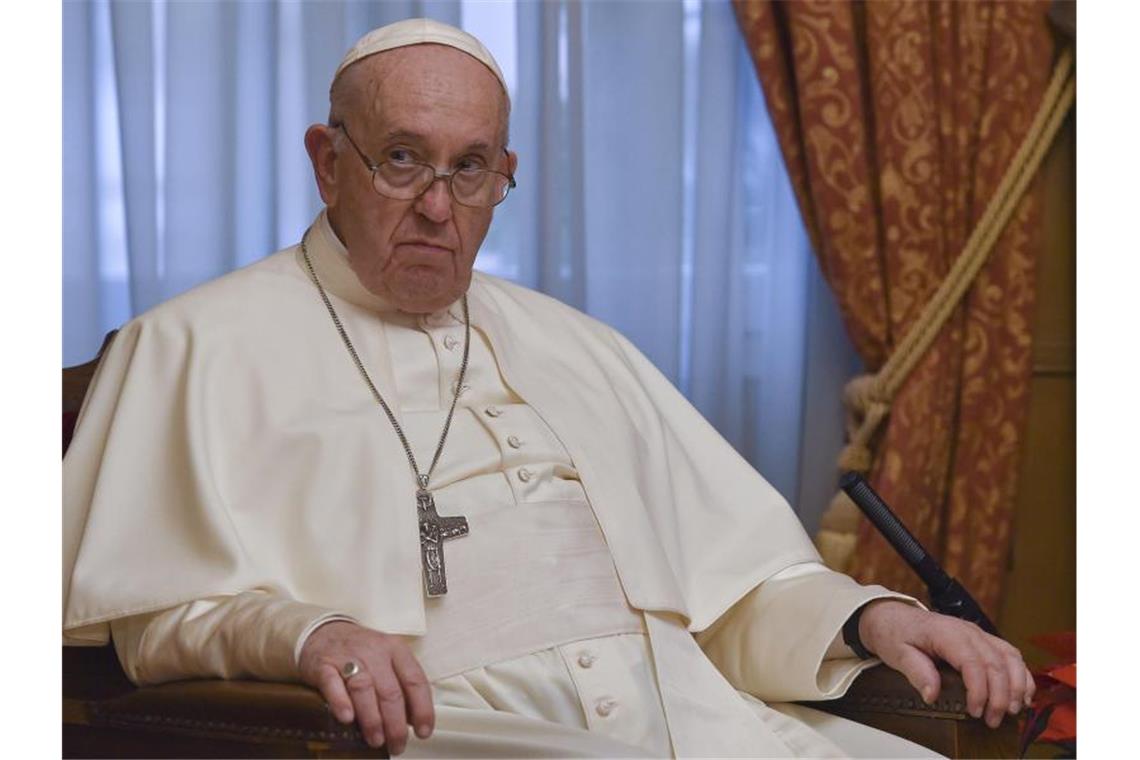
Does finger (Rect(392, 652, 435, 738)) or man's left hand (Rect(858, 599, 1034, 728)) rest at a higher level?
finger (Rect(392, 652, 435, 738))

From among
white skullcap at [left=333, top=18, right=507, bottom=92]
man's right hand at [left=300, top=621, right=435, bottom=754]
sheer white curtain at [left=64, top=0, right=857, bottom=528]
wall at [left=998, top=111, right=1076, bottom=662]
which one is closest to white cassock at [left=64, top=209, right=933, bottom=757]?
man's right hand at [left=300, top=621, right=435, bottom=754]

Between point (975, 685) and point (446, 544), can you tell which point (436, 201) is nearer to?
point (446, 544)

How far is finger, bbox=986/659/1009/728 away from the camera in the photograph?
231 cm

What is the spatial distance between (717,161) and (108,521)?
2268 millimetres

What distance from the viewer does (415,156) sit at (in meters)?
2.59

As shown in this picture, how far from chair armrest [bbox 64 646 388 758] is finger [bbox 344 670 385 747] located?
1cm

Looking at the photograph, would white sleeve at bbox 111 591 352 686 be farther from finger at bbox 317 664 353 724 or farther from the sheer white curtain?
the sheer white curtain

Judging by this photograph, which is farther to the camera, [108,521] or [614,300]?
→ [614,300]

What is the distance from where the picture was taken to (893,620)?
247cm

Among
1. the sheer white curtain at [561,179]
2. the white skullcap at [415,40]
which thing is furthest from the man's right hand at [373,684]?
the sheer white curtain at [561,179]

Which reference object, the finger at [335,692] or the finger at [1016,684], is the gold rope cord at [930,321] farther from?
the finger at [335,692]

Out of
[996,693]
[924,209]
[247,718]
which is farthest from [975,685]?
[924,209]

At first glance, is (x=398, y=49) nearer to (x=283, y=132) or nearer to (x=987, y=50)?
(x=283, y=132)

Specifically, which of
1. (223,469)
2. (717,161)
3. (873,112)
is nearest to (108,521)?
(223,469)
